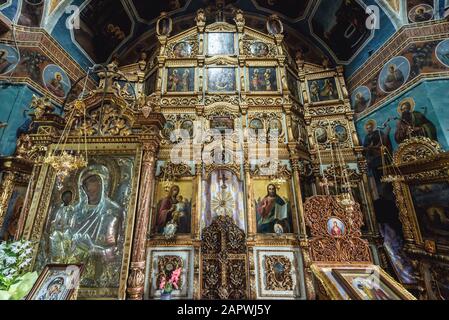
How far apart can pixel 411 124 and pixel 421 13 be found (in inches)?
139

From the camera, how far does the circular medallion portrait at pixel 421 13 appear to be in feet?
21.1

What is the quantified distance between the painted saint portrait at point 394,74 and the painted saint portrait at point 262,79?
3539mm

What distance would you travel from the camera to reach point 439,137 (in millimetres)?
5480

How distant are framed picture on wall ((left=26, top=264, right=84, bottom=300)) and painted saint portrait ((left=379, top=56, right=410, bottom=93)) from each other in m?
9.31

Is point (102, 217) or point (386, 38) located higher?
point (386, 38)

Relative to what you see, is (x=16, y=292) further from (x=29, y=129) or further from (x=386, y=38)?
(x=386, y=38)

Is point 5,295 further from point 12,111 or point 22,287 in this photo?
point 12,111

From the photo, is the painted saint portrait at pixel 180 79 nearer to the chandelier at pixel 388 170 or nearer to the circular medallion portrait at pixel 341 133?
the circular medallion portrait at pixel 341 133

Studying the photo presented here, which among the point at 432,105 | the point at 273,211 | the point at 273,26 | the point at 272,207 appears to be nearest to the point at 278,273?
the point at 273,211

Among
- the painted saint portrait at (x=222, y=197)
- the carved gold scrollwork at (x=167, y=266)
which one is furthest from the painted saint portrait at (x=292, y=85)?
the carved gold scrollwork at (x=167, y=266)
